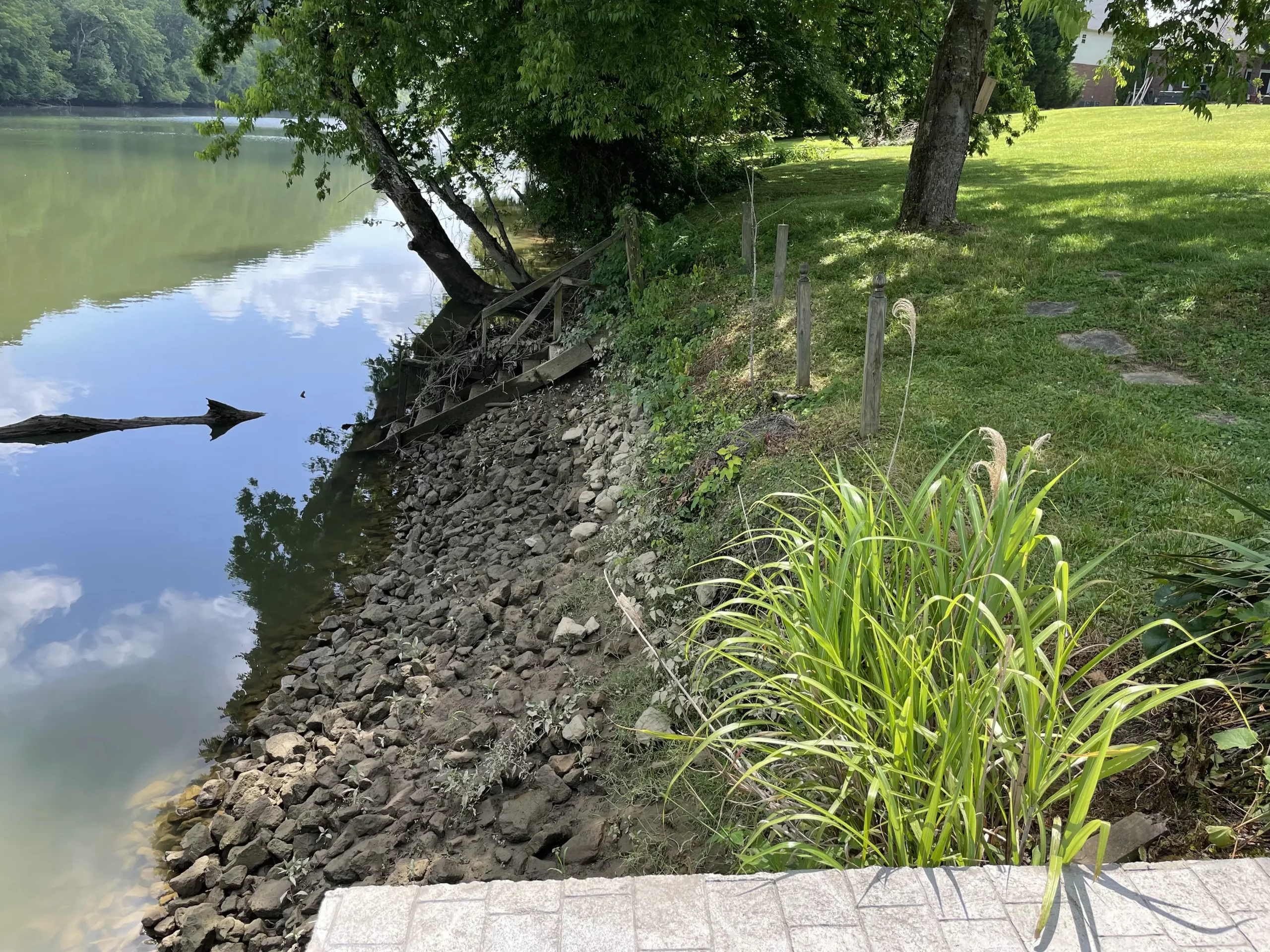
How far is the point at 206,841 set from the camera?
486 cm

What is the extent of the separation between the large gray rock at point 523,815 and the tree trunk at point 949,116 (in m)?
8.99

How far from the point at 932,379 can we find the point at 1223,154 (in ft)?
43.9

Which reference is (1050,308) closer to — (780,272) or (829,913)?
(780,272)

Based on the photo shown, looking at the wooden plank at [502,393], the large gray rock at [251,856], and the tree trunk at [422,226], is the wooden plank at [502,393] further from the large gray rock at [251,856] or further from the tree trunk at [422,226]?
the large gray rock at [251,856]

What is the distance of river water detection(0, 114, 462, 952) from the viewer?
5.57m

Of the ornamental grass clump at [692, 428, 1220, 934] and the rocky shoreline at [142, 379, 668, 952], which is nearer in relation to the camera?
the ornamental grass clump at [692, 428, 1220, 934]

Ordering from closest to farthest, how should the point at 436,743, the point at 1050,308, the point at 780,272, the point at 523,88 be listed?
the point at 436,743 < the point at 1050,308 < the point at 780,272 < the point at 523,88

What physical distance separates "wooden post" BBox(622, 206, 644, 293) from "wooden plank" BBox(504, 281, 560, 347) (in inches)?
45.4

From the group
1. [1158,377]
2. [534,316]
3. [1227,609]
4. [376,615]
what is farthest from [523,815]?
[534,316]

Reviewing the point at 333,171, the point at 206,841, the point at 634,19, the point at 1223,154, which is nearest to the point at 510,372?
the point at 634,19

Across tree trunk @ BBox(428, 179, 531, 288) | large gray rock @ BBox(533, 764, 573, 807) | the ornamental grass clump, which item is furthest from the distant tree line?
the ornamental grass clump

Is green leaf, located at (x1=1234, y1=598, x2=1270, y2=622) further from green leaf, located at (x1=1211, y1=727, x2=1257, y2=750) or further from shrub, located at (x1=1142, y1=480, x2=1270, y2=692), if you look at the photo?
green leaf, located at (x1=1211, y1=727, x2=1257, y2=750)

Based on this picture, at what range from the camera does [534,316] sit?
446 inches

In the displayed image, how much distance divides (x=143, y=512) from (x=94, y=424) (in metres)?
2.52
